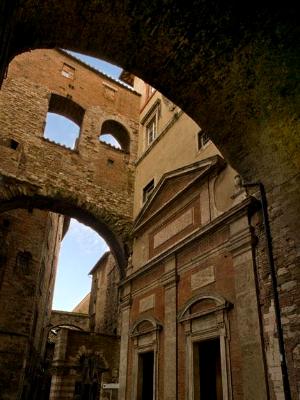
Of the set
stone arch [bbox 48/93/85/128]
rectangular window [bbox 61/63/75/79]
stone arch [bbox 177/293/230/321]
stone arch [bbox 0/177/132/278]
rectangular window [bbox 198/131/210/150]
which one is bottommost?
stone arch [bbox 177/293/230/321]

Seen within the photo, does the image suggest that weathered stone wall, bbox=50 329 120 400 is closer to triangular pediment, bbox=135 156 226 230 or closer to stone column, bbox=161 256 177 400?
triangular pediment, bbox=135 156 226 230

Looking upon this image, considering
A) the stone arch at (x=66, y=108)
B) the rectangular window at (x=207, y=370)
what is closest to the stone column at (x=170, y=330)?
the rectangular window at (x=207, y=370)

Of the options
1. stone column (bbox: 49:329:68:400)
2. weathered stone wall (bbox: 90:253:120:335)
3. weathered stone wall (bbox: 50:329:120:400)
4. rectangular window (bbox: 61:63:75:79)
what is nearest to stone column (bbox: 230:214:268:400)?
weathered stone wall (bbox: 50:329:120:400)

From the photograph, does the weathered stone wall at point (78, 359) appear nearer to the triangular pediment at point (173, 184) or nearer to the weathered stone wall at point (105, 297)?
the weathered stone wall at point (105, 297)

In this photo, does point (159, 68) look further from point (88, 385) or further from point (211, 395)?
point (88, 385)

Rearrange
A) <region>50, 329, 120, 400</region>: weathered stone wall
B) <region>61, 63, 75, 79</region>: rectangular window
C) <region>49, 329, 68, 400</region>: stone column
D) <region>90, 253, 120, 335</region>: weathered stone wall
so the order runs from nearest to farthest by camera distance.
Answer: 1. <region>49, 329, 68, 400</region>: stone column
2. <region>50, 329, 120, 400</region>: weathered stone wall
3. <region>61, 63, 75, 79</region>: rectangular window
4. <region>90, 253, 120, 335</region>: weathered stone wall

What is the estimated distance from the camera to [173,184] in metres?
9.89

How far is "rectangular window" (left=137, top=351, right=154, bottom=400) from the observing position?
351 inches

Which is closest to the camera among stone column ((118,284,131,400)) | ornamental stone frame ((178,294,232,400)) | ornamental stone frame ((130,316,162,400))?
ornamental stone frame ((178,294,232,400))

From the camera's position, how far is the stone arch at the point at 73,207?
32.9 ft

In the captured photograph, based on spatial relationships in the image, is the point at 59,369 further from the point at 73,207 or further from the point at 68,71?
the point at 68,71

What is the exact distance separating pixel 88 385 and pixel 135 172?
8.65 m

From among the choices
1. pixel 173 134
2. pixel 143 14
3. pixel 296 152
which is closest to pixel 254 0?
pixel 143 14

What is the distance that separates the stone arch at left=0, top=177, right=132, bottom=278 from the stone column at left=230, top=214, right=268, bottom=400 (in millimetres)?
5205
